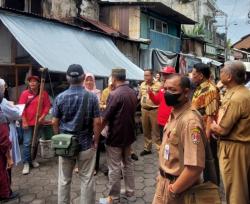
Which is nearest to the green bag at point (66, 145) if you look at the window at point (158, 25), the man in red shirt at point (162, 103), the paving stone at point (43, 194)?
the paving stone at point (43, 194)

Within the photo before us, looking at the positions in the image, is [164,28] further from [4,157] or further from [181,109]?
[181,109]

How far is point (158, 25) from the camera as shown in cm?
2075

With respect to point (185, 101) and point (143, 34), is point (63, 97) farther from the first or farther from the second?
point (143, 34)

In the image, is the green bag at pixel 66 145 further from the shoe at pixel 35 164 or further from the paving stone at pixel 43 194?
the shoe at pixel 35 164

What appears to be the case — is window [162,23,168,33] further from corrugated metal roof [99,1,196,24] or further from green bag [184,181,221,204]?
green bag [184,181,221,204]

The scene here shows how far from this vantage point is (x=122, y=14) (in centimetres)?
1808

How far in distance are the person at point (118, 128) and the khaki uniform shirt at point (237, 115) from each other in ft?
5.21

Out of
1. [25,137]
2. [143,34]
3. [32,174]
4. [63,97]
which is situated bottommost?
[32,174]

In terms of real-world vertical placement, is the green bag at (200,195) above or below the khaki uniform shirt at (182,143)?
below

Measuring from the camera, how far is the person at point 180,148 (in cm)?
264

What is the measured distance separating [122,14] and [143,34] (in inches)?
58.6

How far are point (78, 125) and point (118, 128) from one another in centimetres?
89

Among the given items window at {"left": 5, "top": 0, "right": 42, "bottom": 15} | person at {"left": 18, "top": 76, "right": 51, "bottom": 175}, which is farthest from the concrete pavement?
window at {"left": 5, "top": 0, "right": 42, "bottom": 15}

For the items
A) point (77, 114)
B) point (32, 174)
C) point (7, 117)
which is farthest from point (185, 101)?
point (32, 174)
